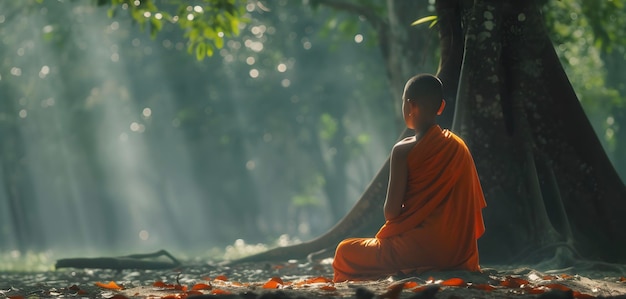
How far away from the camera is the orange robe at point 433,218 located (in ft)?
23.1

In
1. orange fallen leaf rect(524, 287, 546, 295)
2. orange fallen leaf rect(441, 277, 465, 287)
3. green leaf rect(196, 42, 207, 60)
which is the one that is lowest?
orange fallen leaf rect(524, 287, 546, 295)

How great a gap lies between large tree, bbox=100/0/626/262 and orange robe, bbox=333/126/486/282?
220 centimetres

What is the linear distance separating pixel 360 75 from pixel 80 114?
11.5m

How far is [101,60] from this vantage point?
39.9m

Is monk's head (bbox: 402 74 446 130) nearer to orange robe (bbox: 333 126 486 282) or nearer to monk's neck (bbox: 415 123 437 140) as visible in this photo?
monk's neck (bbox: 415 123 437 140)

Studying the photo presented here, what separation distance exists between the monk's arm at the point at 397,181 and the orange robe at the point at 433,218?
50 mm

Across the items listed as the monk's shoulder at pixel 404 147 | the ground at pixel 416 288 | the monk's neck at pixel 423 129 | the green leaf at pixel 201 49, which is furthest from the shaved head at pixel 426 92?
the green leaf at pixel 201 49

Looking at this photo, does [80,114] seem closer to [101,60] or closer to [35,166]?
[101,60]

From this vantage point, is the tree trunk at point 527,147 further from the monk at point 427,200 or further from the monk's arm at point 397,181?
the monk's arm at point 397,181

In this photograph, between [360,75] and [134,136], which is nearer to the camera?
[360,75]

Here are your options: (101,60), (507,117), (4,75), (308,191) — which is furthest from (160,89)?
(507,117)

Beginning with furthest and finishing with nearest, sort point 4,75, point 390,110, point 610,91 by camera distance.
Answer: point 4,75
point 390,110
point 610,91

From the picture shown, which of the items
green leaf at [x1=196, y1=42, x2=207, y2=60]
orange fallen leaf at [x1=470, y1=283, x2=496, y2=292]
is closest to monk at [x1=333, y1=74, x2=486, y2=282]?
orange fallen leaf at [x1=470, y1=283, x2=496, y2=292]

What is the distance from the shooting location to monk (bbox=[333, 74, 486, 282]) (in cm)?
704
